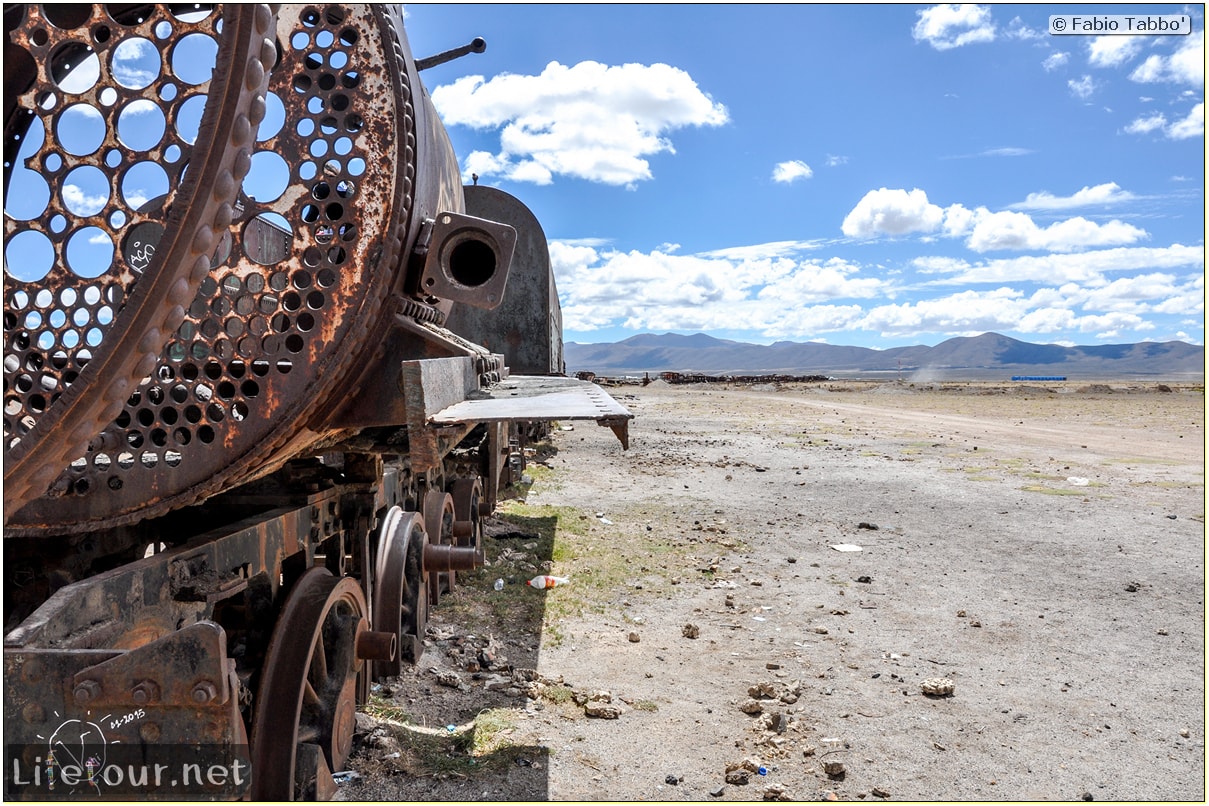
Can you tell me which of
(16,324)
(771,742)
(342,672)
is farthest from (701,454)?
(16,324)

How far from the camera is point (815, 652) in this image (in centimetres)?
510

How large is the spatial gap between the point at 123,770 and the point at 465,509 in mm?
4715

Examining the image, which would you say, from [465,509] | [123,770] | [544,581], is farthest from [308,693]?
[544,581]

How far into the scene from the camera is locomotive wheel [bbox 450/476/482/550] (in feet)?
20.1

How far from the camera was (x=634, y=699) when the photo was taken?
14.4 ft

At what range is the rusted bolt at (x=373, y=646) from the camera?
132 inches

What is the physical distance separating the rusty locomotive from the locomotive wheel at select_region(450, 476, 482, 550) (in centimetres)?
229

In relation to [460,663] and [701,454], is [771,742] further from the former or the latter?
[701,454]

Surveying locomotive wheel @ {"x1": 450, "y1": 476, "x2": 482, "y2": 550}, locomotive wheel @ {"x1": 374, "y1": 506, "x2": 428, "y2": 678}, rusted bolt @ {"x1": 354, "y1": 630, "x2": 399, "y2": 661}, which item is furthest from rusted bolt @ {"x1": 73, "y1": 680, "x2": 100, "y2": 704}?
locomotive wheel @ {"x1": 450, "y1": 476, "x2": 482, "y2": 550}

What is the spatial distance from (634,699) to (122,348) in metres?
3.54

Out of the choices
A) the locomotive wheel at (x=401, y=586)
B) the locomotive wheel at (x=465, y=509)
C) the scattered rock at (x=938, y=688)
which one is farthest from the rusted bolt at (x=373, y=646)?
the scattered rock at (x=938, y=688)

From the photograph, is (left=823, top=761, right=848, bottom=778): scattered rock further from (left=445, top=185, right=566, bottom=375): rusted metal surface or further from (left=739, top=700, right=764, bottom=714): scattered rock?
(left=445, top=185, right=566, bottom=375): rusted metal surface

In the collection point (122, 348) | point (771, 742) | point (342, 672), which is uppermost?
point (122, 348)

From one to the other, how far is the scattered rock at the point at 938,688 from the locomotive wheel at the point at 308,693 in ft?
9.76
